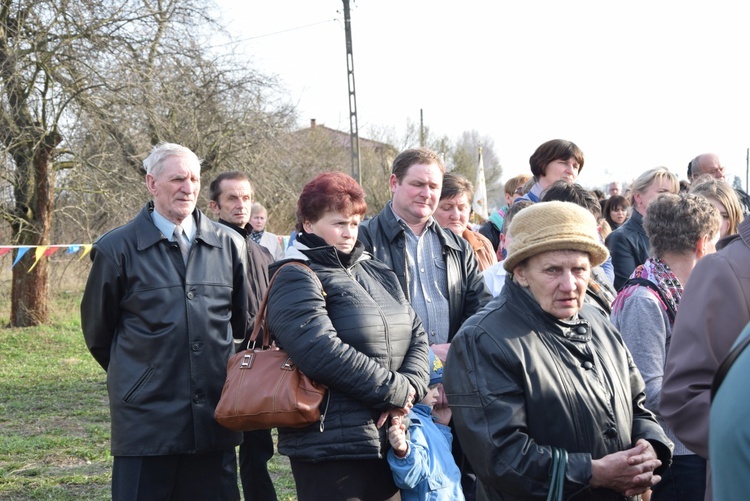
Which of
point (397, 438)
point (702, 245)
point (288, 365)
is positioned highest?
point (702, 245)

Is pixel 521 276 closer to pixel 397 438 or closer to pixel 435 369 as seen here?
pixel 397 438

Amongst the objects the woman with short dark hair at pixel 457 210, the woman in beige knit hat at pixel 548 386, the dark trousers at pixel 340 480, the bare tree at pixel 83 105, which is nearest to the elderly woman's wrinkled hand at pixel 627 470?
the woman in beige knit hat at pixel 548 386

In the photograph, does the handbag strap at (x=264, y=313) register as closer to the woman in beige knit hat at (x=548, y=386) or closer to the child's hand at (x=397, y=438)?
the child's hand at (x=397, y=438)

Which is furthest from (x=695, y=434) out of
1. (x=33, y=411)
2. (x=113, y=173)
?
(x=113, y=173)

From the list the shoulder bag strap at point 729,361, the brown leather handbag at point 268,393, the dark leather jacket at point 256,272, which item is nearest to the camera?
the shoulder bag strap at point 729,361

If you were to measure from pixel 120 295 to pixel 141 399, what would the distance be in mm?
498

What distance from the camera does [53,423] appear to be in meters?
7.75

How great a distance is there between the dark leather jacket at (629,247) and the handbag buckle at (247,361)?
3.16 metres

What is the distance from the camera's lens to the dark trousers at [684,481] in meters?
3.21

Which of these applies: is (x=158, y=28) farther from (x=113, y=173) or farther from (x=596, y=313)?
(x=596, y=313)

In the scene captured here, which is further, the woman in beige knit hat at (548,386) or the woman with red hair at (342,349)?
the woman with red hair at (342,349)

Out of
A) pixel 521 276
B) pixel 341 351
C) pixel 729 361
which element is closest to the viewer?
pixel 729 361

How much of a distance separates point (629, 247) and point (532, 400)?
3.33 m

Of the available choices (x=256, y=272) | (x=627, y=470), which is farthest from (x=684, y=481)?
(x=256, y=272)
